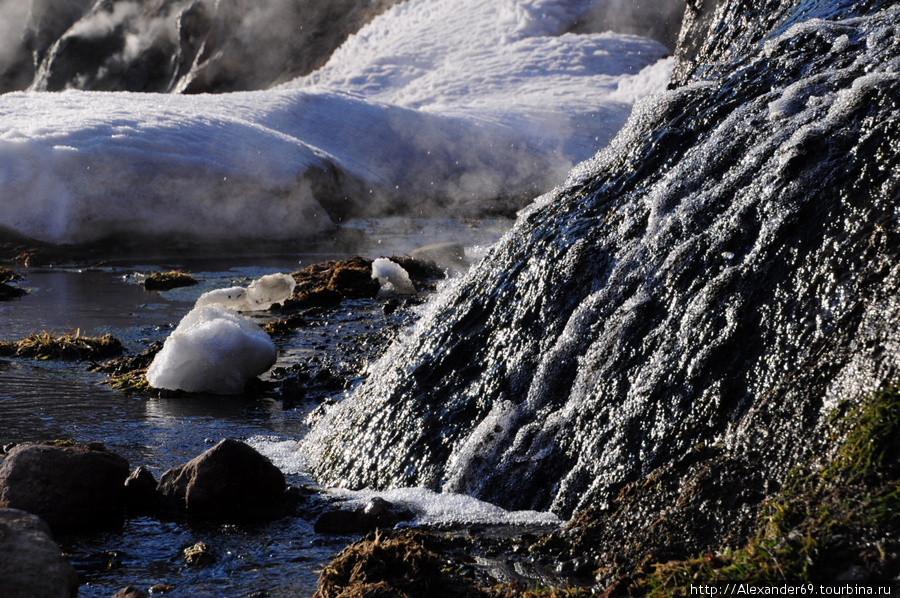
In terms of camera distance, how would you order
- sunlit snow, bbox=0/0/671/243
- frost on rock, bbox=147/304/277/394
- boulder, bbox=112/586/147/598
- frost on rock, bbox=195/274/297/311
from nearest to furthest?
boulder, bbox=112/586/147/598
frost on rock, bbox=147/304/277/394
frost on rock, bbox=195/274/297/311
sunlit snow, bbox=0/0/671/243

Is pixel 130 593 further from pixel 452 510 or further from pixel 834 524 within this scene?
pixel 834 524

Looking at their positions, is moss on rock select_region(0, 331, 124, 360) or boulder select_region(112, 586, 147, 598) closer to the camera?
boulder select_region(112, 586, 147, 598)

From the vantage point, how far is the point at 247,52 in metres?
35.6

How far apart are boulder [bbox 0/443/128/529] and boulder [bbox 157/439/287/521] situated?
0.27 m

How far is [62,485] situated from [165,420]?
196cm

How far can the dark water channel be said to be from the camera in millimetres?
3182

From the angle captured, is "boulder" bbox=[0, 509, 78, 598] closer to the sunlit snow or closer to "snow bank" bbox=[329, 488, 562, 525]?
"snow bank" bbox=[329, 488, 562, 525]

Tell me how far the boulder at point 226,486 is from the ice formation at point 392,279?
23.9ft

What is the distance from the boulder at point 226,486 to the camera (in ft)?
12.3

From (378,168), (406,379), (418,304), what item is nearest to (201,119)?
(378,168)

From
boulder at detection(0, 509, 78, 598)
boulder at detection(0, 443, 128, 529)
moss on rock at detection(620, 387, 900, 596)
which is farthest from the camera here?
boulder at detection(0, 443, 128, 529)

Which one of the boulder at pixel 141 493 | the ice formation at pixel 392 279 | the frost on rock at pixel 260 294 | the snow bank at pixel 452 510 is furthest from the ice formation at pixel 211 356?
the ice formation at pixel 392 279

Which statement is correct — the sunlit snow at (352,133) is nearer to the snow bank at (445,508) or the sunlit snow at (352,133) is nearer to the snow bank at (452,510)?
the snow bank at (445,508)

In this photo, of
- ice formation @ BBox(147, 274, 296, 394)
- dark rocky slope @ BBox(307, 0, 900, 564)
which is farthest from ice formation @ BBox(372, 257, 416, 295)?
dark rocky slope @ BBox(307, 0, 900, 564)
